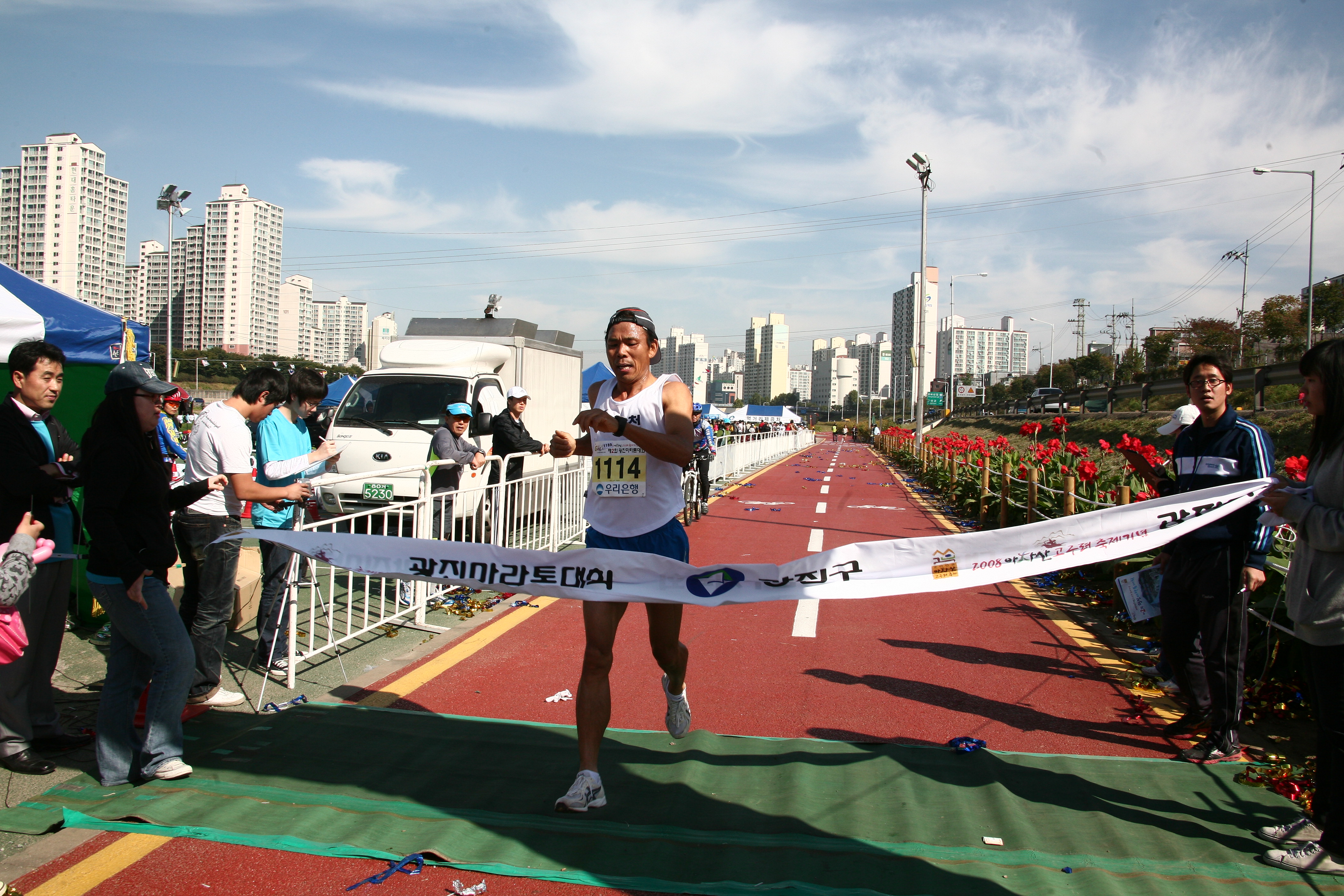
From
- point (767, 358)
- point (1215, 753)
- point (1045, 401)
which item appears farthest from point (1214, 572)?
point (767, 358)

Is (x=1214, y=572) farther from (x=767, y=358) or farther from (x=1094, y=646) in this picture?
(x=767, y=358)

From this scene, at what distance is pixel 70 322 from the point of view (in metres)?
6.34

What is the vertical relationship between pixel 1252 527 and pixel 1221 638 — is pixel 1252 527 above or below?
above

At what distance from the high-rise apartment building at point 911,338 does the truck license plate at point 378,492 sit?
31281mm

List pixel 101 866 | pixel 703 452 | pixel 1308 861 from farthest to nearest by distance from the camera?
pixel 703 452, pixel 1308 861, pixel 101 866

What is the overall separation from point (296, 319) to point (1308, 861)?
79.9 metres

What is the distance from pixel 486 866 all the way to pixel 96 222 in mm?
64431

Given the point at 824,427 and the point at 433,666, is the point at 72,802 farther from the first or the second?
the point at 824,427

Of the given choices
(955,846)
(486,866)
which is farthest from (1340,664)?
(486,866)

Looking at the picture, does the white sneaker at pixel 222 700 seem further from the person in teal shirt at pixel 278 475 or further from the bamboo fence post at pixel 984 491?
the bamboo fence post at pixel 984 491

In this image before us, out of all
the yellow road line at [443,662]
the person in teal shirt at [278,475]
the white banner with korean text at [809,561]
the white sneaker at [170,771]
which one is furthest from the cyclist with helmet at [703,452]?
the white sneaker at [170,771]

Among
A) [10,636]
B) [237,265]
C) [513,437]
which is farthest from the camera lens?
[237,265]

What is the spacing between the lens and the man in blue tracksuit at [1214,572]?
13.4 ft

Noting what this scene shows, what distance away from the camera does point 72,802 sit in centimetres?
349
